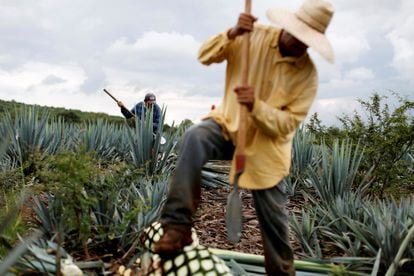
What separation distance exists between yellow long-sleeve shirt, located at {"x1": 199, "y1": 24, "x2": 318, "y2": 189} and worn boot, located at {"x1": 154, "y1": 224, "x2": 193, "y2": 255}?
1.32ft

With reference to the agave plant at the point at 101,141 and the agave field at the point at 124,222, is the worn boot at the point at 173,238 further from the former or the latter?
the agave plant at the point at 101,141

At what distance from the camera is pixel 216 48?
130 inches

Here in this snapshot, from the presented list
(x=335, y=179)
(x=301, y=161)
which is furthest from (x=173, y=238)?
(x=301, y=161)

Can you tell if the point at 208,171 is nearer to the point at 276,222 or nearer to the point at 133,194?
the point at 133,194

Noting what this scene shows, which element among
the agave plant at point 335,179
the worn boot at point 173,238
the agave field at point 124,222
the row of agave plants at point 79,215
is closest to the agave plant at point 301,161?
the agave field at point 124,222

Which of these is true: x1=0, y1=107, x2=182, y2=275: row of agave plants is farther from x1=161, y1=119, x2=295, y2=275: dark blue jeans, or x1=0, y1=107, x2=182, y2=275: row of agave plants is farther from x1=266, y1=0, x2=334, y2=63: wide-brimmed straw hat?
x1=266, y1=0, x2=334, y2=63: wide-brimmed straw hat

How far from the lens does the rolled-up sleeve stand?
3.29 m

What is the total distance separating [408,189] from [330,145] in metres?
1.18

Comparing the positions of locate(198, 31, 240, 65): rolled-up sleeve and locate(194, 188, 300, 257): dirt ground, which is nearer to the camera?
locate(198, 31, 240, 65): rolled-up sleeve

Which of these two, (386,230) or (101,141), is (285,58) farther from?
(101,141)

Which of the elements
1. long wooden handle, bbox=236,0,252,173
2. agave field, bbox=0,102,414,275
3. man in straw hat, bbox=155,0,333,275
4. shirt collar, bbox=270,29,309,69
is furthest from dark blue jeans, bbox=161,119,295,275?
shirt collar, bbox=270,29,309,69

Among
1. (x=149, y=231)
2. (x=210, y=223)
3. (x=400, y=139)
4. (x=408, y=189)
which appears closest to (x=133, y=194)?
(x=210, y=223)

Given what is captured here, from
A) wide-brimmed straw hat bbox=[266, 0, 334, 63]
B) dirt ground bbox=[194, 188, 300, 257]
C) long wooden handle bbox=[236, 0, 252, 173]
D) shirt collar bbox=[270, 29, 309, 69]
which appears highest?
wide-brimmed straw hat bbox=[266, 0, 334, 63]

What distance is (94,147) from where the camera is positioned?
25.5 feet
